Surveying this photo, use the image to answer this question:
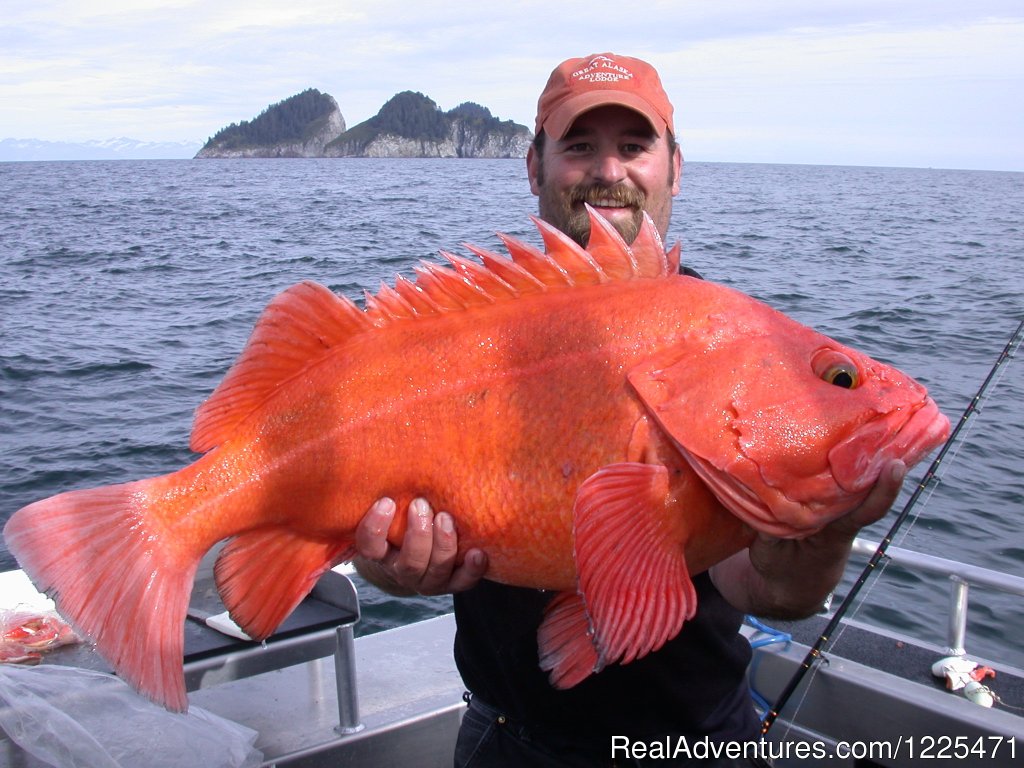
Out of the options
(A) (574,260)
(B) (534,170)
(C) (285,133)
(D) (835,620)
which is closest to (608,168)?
(B) (534,170)

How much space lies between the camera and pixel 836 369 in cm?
187

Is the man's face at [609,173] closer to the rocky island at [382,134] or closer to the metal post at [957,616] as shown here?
the metal post at [957,616]

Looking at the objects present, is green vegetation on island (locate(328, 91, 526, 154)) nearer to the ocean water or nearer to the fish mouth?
the ocean water

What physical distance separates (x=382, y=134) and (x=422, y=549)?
543ft

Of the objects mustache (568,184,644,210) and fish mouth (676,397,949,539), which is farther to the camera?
mustache (568,184,644,210)

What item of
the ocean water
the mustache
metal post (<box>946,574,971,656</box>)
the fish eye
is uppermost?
the mustache

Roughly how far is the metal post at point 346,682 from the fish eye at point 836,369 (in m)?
2.31

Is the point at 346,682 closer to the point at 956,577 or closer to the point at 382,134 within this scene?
the point at 956,577

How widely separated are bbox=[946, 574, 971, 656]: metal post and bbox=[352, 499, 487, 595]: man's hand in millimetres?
2485

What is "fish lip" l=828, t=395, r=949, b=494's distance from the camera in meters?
1.78

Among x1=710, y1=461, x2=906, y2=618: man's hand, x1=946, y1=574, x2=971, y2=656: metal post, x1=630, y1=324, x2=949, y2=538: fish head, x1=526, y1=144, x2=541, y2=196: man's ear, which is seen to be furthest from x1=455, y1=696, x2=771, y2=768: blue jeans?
x1=526, y1=144, x2=541, y2=196: man's ear

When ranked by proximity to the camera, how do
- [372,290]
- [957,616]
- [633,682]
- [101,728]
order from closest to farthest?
[633,682] → [101,728] → [957,616] → [372,290]

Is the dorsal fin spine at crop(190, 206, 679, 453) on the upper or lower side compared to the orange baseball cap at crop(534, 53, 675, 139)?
lower

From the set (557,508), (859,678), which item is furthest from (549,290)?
(859,678)
